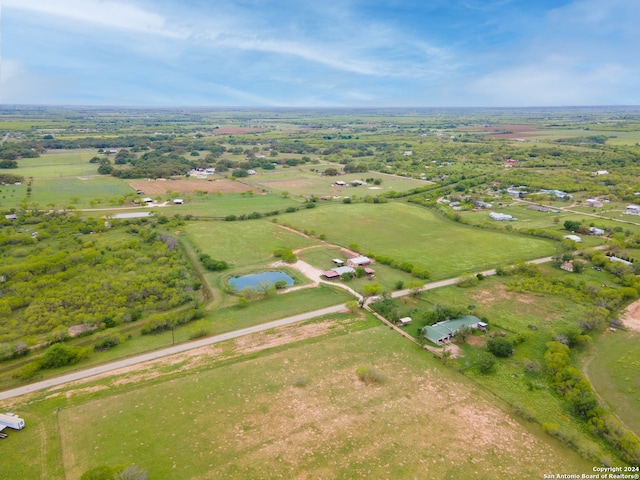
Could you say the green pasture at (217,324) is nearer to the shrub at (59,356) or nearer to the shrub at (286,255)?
the shrub at (59,356)

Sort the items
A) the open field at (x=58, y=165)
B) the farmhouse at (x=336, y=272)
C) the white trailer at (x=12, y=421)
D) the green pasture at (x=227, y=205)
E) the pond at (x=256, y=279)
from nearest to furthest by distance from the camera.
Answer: the white trailer at (x=12, y=421) → the pond at (x=256, y=279) → the farmhouse at (x=336, y=272) → the green pasture at (x=227, y=205) → the open field at (x=58, y=165)

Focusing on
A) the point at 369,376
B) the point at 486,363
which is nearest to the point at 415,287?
the point at 486,363

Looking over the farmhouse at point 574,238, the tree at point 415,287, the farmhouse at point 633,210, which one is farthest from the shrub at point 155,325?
the farmhouse at point 633,210

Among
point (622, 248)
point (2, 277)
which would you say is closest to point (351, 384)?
point (2, 277)

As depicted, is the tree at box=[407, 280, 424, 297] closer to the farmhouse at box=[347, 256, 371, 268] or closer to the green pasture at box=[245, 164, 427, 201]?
the farmhouse at box=[347, 256, 371, 268]

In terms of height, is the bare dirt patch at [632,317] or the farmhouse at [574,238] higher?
the farmhouse at [574,238]

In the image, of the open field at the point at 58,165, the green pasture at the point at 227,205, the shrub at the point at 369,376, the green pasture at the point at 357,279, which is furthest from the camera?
the open field at the point at 58,165

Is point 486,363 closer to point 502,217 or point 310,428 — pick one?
point 310,428
